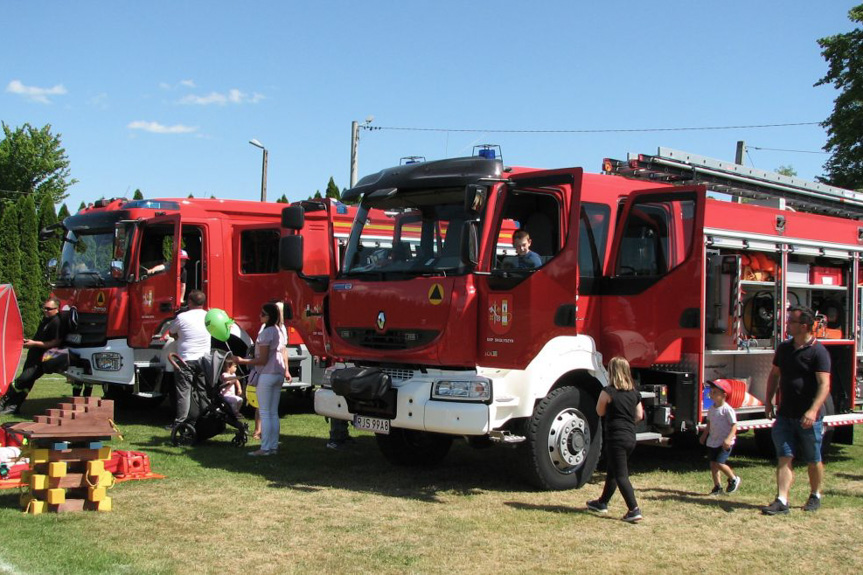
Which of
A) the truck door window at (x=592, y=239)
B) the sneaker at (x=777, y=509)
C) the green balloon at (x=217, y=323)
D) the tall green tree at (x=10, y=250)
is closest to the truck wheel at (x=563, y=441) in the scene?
the truck door window at (x=592, y=239)

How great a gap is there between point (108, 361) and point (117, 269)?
1.27 meters

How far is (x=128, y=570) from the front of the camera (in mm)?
5496

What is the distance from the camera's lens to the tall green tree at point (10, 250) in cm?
2795

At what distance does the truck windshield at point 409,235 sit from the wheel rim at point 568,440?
63.2 inches

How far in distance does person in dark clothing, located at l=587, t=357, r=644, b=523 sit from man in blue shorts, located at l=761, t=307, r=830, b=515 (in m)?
1.30

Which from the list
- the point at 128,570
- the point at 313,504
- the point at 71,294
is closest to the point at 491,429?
the point at 313,504

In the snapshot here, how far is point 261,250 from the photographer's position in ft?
42.0

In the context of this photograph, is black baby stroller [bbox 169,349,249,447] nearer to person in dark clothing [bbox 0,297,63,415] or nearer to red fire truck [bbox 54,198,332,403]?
red fire truck [bbox 54,198,332,403]

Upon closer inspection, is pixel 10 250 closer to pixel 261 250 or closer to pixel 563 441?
pixel 261 250

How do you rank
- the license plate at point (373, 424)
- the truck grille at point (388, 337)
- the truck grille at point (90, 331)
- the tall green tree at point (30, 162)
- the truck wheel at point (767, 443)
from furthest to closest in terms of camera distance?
the tall green tree at point (30, 162), the truck grille at point (90, 331), the truck wheel at point (767, 443), the license plate at point (373, 424), the truck grille at point (388, 337)

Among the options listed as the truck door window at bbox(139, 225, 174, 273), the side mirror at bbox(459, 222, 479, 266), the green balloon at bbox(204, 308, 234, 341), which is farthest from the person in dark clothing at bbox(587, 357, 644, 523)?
the truck door window at bbox(139, 225, 174, 273)

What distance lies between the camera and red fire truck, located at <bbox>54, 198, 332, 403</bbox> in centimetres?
1225

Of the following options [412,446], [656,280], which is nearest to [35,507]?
[412,446]

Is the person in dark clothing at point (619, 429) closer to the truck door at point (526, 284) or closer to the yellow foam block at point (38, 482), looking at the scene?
the truck door at point (526, 284)
